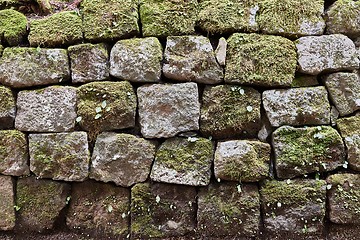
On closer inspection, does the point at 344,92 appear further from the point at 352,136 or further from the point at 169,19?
the point at 169,19

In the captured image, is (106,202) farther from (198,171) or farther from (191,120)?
(191,120)

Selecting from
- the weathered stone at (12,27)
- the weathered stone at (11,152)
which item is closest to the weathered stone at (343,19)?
the weathered stone at (12,27)

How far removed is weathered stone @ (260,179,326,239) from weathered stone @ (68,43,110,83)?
4.81ft

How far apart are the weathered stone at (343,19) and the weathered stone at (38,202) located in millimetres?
2306

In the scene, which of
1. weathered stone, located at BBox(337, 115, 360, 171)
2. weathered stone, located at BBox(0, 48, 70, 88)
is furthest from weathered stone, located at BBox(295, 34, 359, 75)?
weathered stone, located at BBox(0, 48, 70, 88)

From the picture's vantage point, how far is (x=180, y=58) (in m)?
2.32

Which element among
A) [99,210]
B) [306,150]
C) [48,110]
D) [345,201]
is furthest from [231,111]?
[48,110]

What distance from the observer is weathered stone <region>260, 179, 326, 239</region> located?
88.5 inches

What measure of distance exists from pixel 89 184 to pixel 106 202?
0.19m

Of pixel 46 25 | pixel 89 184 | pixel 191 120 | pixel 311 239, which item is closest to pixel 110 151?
pixel 89 184

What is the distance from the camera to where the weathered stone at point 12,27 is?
242cm

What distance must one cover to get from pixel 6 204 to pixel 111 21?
154cm

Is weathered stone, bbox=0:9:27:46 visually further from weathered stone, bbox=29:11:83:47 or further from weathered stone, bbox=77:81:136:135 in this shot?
weathered stone, bbox=77:81:136:135

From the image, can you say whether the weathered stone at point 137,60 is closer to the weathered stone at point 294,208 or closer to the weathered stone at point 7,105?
the weathered stone at point 7,105
